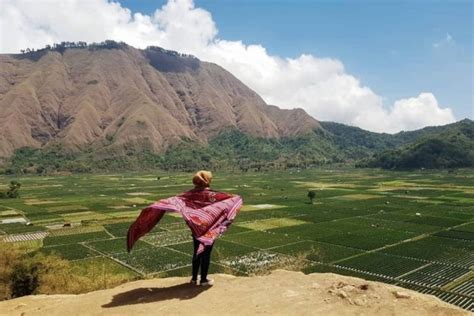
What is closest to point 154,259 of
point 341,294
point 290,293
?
point 290,293

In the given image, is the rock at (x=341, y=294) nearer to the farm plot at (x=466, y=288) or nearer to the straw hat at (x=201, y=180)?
the straw hat at (x=201, y=180)

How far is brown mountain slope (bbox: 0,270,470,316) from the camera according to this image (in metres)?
10.4

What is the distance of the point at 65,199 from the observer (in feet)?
349

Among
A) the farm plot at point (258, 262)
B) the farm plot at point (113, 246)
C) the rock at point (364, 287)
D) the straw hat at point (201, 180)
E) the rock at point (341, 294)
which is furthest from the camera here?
the farm plot at point (113, 246)

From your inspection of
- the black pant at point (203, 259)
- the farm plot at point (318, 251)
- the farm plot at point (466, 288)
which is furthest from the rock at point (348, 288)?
the farm plot at point (318, 251)

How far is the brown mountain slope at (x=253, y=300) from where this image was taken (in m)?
10.4

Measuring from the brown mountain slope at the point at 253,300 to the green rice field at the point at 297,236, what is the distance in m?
28.7

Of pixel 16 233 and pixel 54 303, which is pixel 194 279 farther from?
pixel 16 233

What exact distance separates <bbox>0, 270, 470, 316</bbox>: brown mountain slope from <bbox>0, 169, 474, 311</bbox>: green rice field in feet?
94.2

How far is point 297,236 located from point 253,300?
53.6m

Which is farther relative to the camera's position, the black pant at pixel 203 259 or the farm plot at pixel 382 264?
the farm plot at pixel 382 264

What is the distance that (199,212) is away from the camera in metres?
11.7

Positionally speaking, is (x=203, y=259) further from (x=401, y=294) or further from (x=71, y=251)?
(x=71, y=251)

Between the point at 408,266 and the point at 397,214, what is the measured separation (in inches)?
Answer: 1405
